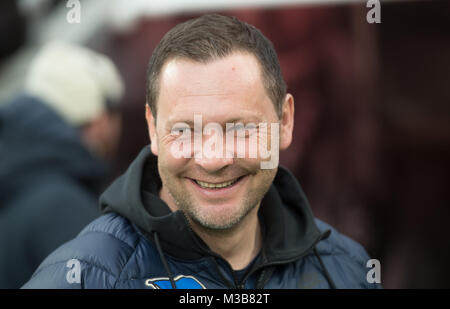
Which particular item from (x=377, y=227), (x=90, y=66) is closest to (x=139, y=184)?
(x=90, y=66)

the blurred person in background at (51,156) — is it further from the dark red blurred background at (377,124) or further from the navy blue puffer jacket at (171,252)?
the dark red blurred background at (377,124)

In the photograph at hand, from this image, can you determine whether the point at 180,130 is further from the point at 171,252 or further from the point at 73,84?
the point at 73,84

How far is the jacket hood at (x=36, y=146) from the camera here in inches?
114

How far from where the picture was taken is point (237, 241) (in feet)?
6.80

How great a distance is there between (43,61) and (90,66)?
254 millimetres

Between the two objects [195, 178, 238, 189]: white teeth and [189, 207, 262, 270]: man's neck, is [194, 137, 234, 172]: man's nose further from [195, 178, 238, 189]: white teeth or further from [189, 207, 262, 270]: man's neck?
[189, 207, 262, 270]: man's neck

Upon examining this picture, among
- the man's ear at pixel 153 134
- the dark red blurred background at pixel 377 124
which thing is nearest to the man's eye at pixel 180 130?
the man's ear at pixel 153 134


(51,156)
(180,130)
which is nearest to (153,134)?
(180,130)

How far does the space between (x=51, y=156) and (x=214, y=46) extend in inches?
55.6

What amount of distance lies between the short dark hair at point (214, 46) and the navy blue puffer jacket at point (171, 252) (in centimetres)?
30

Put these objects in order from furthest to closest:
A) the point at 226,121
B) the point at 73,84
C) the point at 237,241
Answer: the point at 73,84 < the point at 237,241 < the point at 226,121

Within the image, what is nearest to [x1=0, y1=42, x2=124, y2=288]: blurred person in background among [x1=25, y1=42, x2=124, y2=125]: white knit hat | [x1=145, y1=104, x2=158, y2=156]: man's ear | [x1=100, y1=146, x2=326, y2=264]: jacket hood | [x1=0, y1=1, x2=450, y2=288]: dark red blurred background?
[x1=25, y1=42, x2=124, y2=125]: white knit hat

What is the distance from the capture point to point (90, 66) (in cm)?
358
